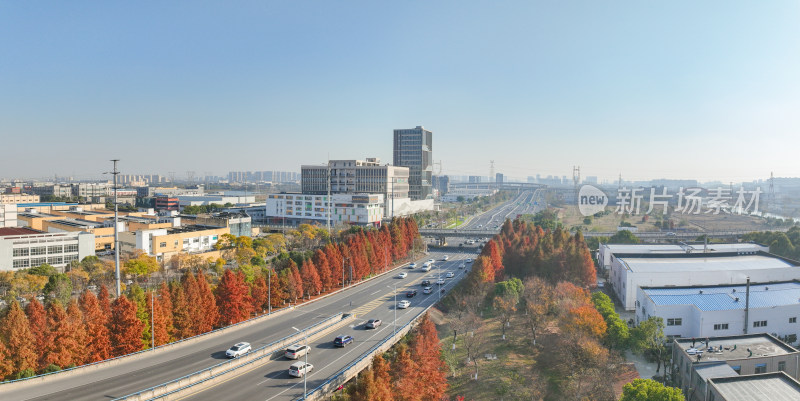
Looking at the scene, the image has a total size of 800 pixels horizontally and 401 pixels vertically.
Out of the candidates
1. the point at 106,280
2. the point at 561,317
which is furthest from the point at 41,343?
the point at 561,317

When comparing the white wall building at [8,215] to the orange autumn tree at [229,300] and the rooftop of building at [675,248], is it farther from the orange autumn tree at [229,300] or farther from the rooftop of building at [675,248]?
the rooftop of building at [675,248]

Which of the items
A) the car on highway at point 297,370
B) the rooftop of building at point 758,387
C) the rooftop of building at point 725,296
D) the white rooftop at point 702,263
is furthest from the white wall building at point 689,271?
the car on highway at point 297,370

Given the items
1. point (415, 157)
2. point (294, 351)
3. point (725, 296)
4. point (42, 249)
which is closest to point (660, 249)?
point (725, 296)

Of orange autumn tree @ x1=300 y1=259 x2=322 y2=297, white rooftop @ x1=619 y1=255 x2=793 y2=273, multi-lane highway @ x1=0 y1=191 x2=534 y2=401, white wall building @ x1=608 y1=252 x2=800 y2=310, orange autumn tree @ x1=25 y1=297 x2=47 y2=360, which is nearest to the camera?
multi-lane highway @ x1=0 y1=191 x2=534 y2=401

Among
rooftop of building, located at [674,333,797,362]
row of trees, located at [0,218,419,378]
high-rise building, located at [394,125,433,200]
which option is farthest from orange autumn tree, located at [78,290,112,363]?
high-rise building, located at [394,125,433,200]

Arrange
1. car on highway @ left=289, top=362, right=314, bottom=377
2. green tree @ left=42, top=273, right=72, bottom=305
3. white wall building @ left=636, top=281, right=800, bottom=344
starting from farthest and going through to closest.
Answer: green tree @ left=42, top=273, right=72, bottom=305 → white wall building @ left=636, top=281, right=800, bottom=344 → car on highway @ left=289, top=362, right=314, bottom=377

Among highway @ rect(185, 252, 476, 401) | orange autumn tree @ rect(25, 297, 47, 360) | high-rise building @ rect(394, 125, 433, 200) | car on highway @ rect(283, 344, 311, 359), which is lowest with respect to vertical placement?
highway @ rect(185, 252, 476, 401)

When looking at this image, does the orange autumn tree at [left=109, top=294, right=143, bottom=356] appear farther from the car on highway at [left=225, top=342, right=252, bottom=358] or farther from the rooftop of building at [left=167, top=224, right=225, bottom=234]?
the rooftop of building at [left=167, top=224, right=225, bottom=234]
